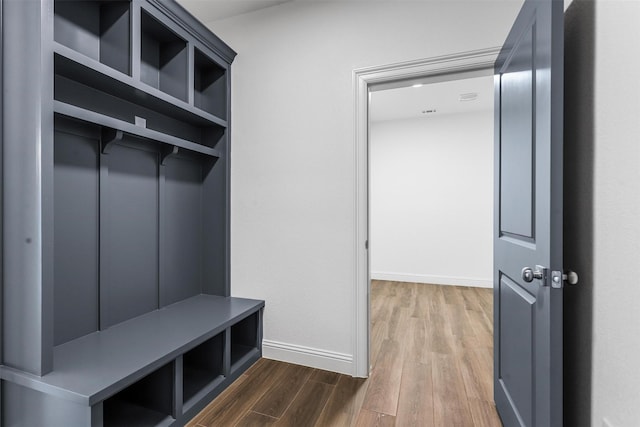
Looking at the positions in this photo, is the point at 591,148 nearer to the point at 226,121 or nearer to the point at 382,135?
the point at 226,121

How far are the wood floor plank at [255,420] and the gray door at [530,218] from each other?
119 cm

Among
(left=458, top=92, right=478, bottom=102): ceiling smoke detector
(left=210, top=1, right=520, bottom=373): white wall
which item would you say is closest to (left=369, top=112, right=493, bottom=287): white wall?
(left=458, top=92, right=478, bottom=102): ceiling smoke detector

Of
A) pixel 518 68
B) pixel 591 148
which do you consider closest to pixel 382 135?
pixel 518 68

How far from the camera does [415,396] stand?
6.28ft

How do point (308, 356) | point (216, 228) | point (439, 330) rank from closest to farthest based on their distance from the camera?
point (308, 356)
point (216, 228)
point (439, 330)

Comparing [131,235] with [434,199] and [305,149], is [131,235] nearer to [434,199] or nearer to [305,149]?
[305,149]

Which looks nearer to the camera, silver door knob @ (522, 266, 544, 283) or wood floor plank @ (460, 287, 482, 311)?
silver door knob @ (522, 266, 544, 283)

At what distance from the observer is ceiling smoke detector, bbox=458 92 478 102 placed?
157 inches

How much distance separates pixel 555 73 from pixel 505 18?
3.59 feet

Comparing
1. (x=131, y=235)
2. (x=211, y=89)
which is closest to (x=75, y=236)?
(x=131, y=235)

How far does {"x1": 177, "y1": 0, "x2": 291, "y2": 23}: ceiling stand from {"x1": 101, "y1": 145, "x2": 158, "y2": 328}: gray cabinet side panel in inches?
48.4

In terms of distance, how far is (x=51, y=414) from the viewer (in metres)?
1.29

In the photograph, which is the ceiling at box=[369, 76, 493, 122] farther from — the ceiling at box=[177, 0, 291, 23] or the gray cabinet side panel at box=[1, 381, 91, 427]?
the gray cabinet side panel at box=[1, 381, 91, 427]

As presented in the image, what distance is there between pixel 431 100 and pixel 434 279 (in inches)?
104
